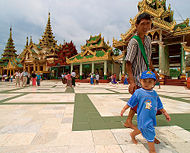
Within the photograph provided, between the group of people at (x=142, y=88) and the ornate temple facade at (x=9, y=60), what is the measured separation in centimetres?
4173

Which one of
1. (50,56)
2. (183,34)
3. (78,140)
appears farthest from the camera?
(50,56)

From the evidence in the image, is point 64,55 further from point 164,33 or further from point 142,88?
point 142,88

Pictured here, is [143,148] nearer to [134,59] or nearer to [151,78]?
[151,78]

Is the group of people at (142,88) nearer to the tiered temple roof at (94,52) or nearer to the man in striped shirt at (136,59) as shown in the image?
the man in striped shirt at (136,59)

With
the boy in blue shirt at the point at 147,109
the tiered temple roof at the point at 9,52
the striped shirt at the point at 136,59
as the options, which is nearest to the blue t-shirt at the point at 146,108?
the boy in blue shirt at the point at 147,109

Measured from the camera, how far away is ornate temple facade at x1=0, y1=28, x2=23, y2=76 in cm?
3641

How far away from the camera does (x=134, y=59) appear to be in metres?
1.77

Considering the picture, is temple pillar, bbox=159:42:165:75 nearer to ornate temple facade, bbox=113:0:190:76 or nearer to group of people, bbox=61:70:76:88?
ornate temple facade, bbox=113:0:190:76

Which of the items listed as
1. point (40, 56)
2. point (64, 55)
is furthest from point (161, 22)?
point (40, 56)

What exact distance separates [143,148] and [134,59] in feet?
4.03

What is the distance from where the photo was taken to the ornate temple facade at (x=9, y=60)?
1433 inches

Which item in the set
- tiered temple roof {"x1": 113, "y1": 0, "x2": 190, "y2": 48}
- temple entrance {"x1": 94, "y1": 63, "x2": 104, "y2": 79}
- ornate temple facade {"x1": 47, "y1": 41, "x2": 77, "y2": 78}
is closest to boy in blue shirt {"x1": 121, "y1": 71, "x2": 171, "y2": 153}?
tiered temple roof {"x1": 113, "y1": 0, "x2": 190, "y2": 48}

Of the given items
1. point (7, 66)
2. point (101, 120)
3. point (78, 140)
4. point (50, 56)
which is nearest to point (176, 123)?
point (101, 120)

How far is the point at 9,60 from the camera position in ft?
→ 122
